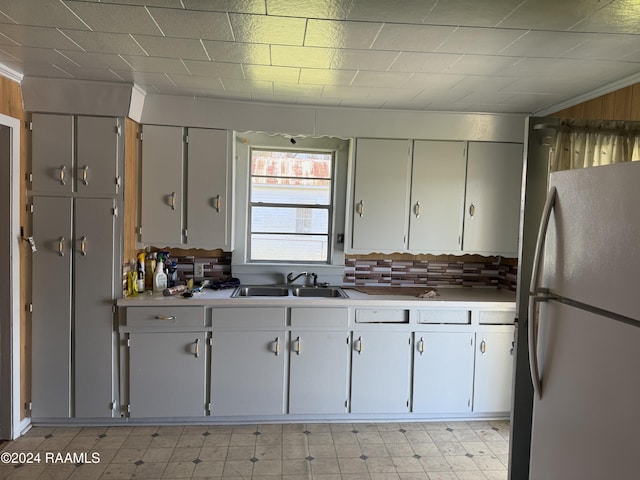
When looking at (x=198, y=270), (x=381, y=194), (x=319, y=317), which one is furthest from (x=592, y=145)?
(x=198, y=270)

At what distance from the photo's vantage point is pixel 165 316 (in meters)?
2.73

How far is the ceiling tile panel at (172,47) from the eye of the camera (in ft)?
6.33

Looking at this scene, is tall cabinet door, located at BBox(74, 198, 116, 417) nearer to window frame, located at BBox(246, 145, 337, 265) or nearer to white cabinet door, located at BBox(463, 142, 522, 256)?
window frame, located at BBox(246, 145, 337, 265)

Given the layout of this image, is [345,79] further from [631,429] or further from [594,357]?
[631,429]

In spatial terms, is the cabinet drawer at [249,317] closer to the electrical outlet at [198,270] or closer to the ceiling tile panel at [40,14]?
the electrical outlet at [198,270]

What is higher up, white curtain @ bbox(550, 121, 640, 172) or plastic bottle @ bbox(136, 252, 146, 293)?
white curtain @ bbox(550, 121, 640, 172)

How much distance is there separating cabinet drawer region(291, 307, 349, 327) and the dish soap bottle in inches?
39.4

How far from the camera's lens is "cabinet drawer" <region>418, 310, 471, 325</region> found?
290cm

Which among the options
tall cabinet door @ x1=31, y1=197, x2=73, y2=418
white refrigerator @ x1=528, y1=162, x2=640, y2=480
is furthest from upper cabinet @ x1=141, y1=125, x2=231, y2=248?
white refrigerator @ x1=528, y1=162, x2=640, y2=480

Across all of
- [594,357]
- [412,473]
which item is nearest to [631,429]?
[594,357]

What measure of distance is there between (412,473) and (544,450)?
1.08 m

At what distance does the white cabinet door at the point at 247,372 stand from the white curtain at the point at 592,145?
6.44ft

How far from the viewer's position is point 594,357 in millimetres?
1265

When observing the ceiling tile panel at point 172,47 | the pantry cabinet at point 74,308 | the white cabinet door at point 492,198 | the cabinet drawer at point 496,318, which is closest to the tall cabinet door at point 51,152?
the pantry cabinet at point 74,308
